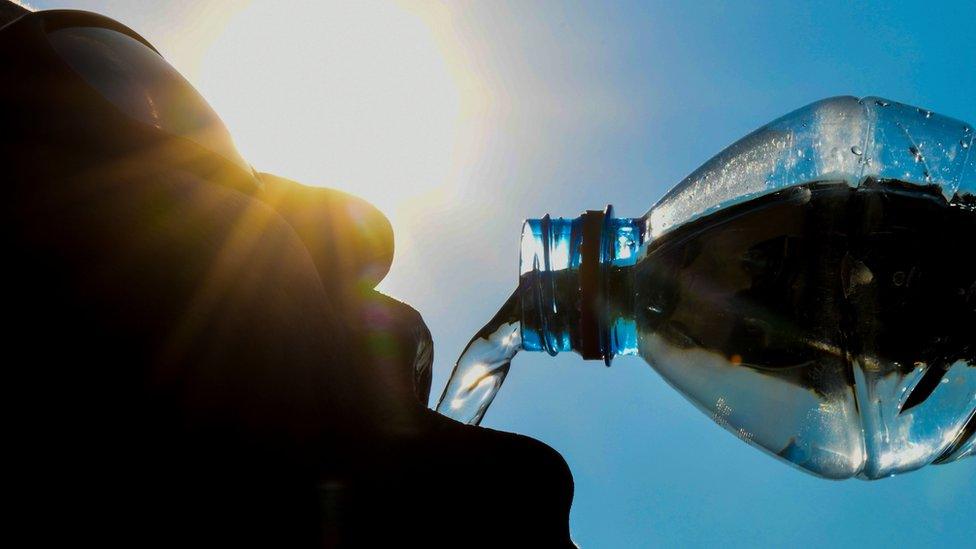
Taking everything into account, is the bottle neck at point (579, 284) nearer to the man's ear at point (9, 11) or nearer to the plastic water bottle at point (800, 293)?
the plastic water bottle at point (800, 293)

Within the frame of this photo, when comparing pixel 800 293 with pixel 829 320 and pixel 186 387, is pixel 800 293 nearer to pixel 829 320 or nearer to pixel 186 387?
pixel 829 320

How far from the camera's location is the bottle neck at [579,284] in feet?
4.79

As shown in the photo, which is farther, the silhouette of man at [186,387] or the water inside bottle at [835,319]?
the water inside bottle at [835,319]

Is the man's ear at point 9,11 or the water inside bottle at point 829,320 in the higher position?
the man's ear at point 9,11

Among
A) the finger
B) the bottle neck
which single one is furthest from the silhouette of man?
the bottle neck

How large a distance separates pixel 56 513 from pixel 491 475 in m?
0.36

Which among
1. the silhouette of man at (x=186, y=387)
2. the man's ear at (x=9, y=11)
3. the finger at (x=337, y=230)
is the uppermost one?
the man's ear at (x=9, y=11)

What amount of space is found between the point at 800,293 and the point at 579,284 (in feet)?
1.38

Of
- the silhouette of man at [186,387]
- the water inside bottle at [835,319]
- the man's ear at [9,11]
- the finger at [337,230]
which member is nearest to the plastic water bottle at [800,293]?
the water inside bottle at [835,319]

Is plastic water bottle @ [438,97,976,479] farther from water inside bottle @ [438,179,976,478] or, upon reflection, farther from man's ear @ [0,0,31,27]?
man's ear @ [0,0,31,27]

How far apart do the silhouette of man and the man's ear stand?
893 millimetres

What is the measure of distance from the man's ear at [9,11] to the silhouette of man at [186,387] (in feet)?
2.93

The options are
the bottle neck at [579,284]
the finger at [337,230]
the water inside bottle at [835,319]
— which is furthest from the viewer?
the bottle neck at [579,284]

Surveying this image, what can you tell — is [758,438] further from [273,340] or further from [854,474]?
[273,340]
